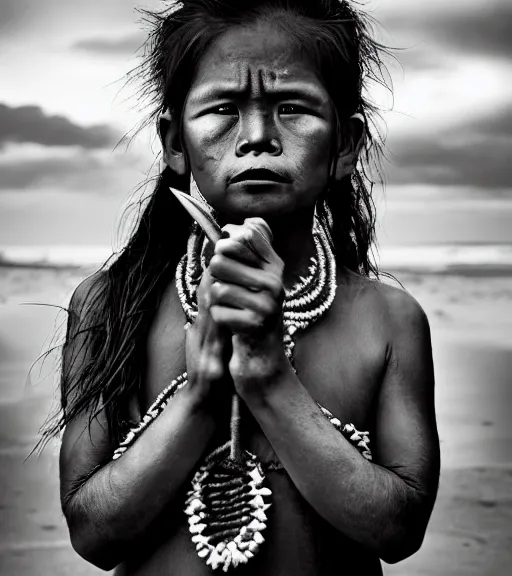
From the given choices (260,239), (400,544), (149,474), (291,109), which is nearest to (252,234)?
(260,239)

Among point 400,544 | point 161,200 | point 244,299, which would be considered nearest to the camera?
point 244,299

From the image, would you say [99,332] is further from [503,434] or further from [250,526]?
[503,434]

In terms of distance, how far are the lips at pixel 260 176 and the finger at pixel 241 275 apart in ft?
0.45

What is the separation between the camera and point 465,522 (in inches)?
94.1

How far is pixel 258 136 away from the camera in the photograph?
4.84ft

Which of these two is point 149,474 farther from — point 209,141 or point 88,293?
point 209,141

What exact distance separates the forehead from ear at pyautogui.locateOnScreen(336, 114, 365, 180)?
0.11 m

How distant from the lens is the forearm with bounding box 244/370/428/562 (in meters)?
1.43

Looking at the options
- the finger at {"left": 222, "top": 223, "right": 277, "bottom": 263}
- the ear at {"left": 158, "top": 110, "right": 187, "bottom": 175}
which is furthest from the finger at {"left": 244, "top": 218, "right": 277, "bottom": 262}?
the ear at {"left": 158, "top": 110, "right": 187, "bottom": 175}

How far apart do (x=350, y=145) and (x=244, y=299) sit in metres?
0.35

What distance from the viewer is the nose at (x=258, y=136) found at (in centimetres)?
148

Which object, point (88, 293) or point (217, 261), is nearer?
point (217, 261)

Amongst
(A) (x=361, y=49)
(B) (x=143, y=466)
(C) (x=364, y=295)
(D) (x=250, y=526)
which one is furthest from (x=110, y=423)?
(A) (x=361, y=49)

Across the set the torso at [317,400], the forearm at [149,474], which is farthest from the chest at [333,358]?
the forearm at [149,474]
